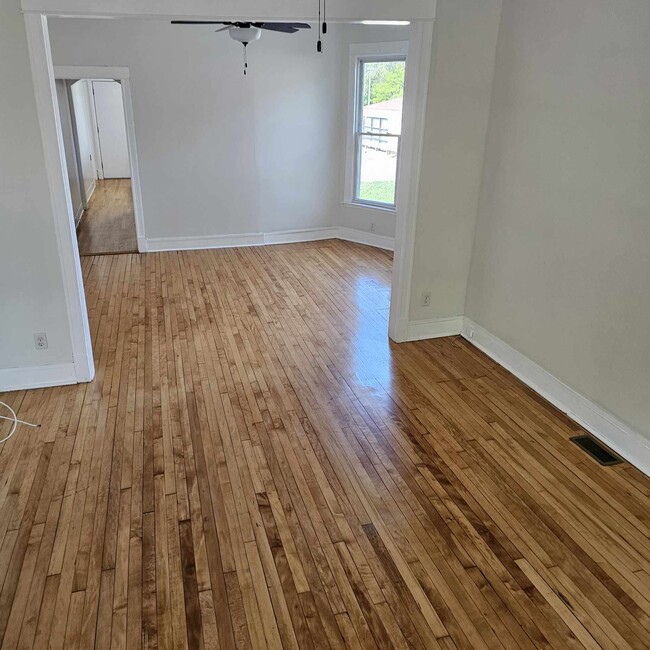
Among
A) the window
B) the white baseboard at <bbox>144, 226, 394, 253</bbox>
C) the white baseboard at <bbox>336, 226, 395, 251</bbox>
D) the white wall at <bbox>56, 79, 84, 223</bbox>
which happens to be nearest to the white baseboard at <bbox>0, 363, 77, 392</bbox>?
the white baseboard at <bbox>144, 226, 394, 253</bbox>

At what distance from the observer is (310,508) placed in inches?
110

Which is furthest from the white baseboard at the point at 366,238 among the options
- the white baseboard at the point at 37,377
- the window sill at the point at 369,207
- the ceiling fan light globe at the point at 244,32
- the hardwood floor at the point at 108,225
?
the white baseboard at the point at 37,377

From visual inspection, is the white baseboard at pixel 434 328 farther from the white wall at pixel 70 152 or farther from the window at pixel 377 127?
the white wall at pixel 70 152

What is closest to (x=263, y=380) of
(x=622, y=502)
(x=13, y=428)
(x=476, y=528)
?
(x=13, y=428)

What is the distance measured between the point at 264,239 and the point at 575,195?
4.61m

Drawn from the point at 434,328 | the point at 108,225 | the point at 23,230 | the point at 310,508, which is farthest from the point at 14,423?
the point at 108,225

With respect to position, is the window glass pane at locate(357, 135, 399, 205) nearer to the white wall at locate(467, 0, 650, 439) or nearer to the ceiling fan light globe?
the ceiling fan light globe

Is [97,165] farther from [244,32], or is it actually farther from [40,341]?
[40,341]

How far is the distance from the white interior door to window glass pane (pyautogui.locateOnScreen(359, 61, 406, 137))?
7.21m

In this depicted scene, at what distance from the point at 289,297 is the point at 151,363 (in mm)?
1796

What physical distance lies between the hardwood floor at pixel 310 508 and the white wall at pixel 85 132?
6756 millimetres

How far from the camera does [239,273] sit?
6.30 metres

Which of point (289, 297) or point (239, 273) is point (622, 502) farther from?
point (239, 273)

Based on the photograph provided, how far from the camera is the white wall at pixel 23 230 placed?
3.19 m
